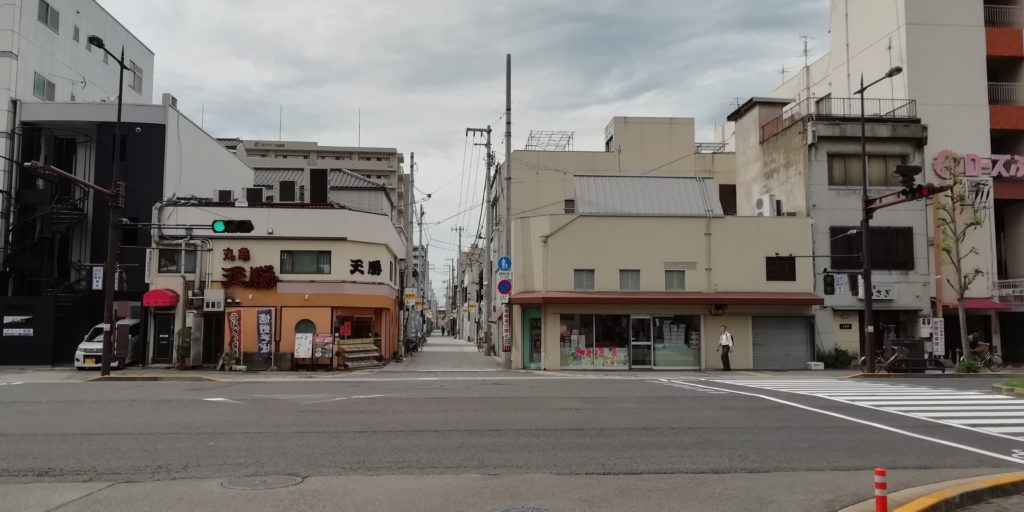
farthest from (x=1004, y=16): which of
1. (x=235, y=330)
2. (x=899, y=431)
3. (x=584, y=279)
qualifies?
(x=235, y=330)

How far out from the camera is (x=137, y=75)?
45000 mm

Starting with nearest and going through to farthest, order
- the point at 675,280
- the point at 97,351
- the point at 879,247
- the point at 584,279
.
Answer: the point at 97,351 → the point at 584,279 → the point at 675,280 → the point at 879,247

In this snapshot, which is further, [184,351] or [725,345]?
[725,345]

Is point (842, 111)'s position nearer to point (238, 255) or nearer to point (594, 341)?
point (594, 341)

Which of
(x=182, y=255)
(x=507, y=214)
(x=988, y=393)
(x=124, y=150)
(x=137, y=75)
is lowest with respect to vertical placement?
(x=988, y=393)

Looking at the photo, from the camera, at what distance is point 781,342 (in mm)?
30578

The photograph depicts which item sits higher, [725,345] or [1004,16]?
[1004,16]

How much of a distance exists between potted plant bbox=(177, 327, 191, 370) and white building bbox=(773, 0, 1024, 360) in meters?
30.9

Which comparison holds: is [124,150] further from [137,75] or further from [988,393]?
[988,393]

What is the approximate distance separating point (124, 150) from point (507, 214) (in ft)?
56.8

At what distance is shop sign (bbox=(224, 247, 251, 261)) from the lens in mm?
28828

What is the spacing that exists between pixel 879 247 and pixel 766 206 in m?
5.02

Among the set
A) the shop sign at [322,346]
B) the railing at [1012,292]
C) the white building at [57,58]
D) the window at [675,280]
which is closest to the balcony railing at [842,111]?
the railing at [1012,292]

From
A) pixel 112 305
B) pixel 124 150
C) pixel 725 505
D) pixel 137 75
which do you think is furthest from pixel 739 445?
pixel 137 75
